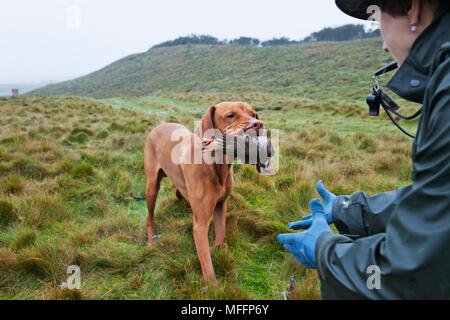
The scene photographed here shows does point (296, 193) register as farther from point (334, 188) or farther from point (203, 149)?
point (203, 149)

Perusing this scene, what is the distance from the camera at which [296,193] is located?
3518 millimetres

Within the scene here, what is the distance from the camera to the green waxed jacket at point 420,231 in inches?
31.2

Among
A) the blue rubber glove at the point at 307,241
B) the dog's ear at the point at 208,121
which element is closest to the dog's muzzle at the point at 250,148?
the dog's ear at the point at 208,121

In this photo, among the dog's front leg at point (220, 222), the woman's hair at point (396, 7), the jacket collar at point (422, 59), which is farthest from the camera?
the dog's front leg at point (220, 222)

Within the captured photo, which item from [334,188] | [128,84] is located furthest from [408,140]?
[128,84]

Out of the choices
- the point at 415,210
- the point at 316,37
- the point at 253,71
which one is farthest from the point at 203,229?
the point at 316,37

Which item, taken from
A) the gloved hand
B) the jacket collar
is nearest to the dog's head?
the gloved hand

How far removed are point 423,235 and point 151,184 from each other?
2967 millimetres

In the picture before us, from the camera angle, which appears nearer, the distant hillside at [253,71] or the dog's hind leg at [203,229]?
the dog's hind leg at [203,229]

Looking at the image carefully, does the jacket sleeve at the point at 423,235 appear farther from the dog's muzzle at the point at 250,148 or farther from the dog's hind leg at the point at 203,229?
the dog's hind leg at the point at 203,229

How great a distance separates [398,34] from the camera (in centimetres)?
119

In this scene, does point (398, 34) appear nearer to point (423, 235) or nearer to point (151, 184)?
point (423, 235)

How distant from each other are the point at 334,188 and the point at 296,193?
828 millimetres

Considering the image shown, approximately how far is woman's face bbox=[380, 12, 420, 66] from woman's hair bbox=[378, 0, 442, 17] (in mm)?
17
